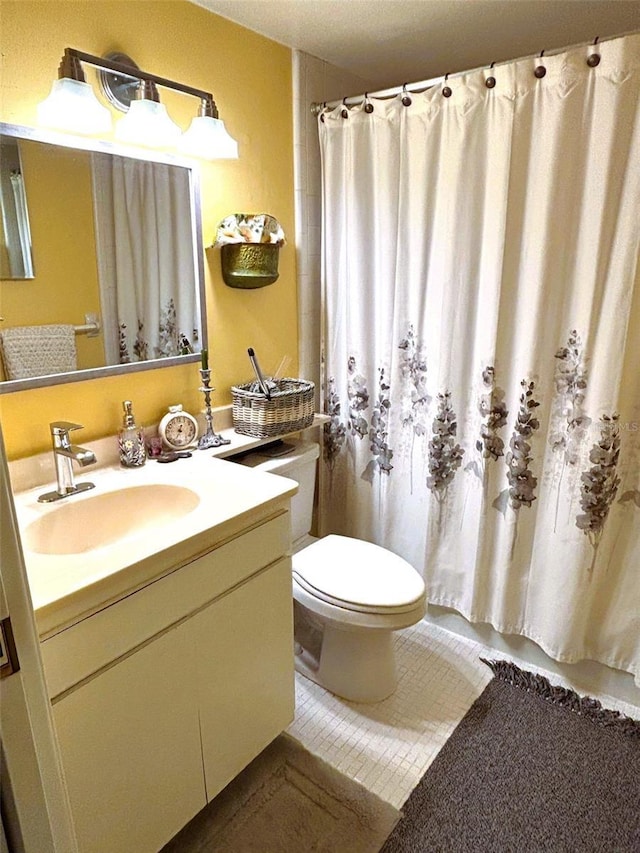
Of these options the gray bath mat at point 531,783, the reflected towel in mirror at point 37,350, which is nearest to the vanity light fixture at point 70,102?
the reflected towel in mirror at point 37,350

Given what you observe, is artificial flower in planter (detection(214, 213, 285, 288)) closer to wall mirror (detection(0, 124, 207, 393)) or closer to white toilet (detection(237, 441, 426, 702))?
wall mirror (detection(0, 124, 207, 393))

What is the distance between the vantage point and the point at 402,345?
1989 millimetres

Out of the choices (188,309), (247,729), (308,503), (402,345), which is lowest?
(247,729)

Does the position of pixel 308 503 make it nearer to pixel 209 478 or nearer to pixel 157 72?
pixel 209 478

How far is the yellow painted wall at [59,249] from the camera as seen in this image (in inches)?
51.5

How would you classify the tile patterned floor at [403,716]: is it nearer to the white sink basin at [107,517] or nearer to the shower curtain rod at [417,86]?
the white sink basin at [107,517]

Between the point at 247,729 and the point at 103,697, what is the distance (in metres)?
0.49

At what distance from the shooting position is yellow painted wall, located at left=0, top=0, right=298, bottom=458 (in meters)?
1.29

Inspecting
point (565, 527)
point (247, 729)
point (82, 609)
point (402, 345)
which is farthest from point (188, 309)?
point (565, 527)

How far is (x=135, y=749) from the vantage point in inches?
44.4

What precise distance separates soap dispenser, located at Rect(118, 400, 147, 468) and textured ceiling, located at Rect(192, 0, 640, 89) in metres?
1.22

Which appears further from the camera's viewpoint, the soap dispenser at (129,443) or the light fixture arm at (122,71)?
the soap dispenser at (129,443)

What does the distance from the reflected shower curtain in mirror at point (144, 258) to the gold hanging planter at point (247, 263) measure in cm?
12

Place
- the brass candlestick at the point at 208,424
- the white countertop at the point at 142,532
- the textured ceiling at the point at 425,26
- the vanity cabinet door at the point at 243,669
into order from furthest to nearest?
1. the brass candlestick at the point at 208,424
2. the textured ceiling at the point at 425,26
3. the vanity cabinet door at the point at 243,669
4. the white countertop at the point at 142,532
